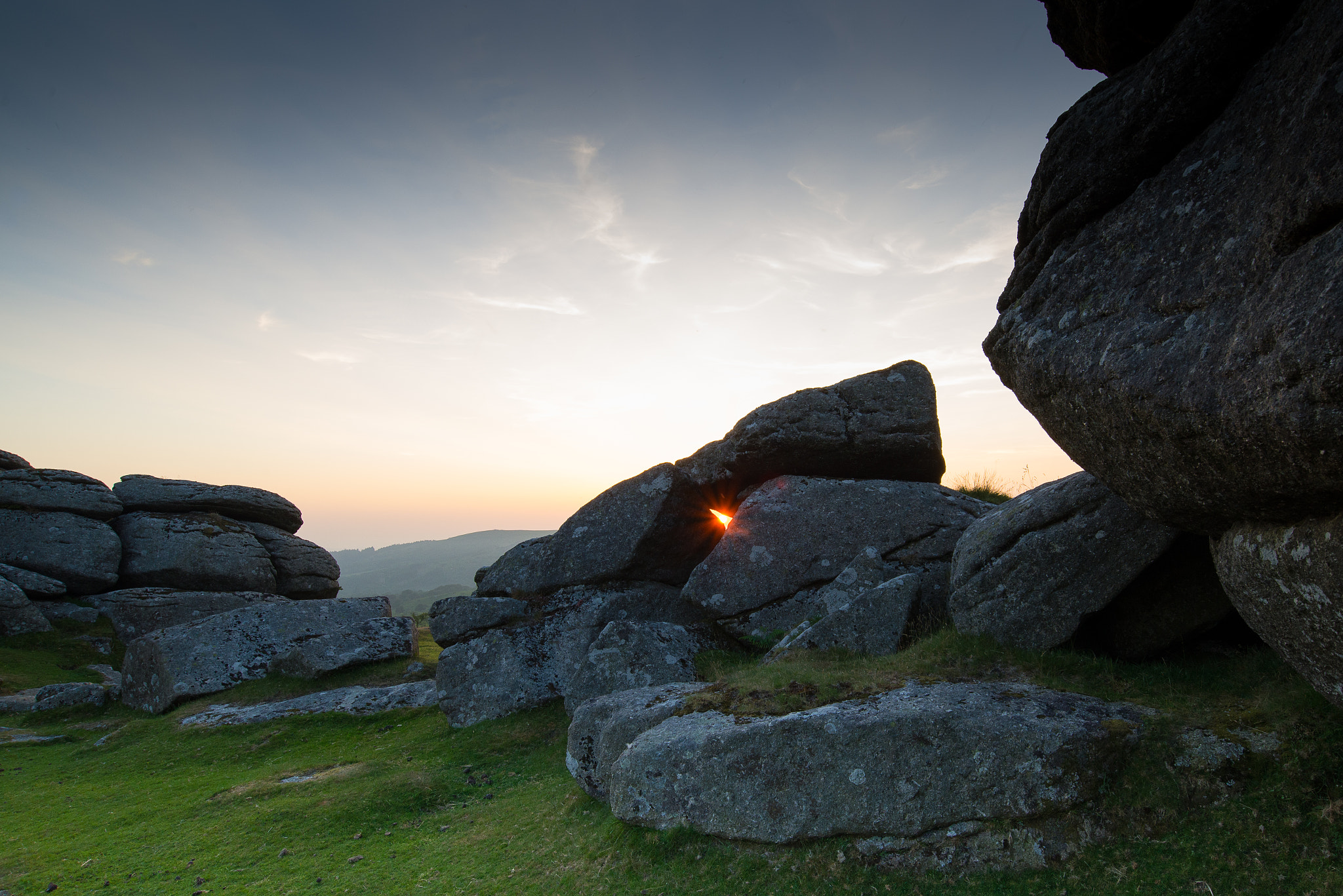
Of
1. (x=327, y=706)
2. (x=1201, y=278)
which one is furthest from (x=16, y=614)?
(x=1201, y=278)

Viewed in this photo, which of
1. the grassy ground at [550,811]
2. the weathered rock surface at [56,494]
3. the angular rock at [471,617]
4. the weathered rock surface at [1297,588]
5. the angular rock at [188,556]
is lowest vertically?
the grassy ground at [550,811]

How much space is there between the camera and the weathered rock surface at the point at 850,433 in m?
20.8

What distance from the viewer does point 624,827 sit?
10258 mm

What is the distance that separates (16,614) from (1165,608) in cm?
4357

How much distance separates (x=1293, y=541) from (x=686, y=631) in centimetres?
1319

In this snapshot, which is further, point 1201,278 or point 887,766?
point 887,766

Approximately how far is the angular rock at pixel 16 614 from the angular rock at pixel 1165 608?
42.1 m

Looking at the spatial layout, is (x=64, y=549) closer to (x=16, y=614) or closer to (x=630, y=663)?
(x=16, y=614)

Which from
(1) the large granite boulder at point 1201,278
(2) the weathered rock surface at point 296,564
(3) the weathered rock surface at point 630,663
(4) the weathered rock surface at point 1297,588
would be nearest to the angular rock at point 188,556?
(2) the weathered rock surface at point 296,564

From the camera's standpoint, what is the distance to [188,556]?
1375 inches

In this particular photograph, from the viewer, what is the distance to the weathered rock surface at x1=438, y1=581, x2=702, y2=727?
1911cm

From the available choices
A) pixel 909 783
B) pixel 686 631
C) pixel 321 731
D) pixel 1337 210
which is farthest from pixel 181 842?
pixel 1337 210

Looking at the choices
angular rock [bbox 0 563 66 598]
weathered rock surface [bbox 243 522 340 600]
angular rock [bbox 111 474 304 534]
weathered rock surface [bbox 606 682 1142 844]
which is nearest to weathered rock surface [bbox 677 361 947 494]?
weathered rock surface [bbox 606 682 1142 844]

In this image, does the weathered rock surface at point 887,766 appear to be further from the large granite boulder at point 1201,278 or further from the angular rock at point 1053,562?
the large granite boulder at point 1201,278
